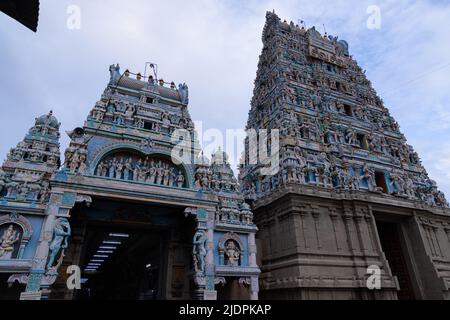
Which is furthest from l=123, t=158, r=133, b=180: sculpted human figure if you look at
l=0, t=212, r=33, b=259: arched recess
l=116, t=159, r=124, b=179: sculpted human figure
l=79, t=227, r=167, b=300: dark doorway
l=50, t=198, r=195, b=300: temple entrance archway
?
l=0, t=212, r=33, b=259: arched recess

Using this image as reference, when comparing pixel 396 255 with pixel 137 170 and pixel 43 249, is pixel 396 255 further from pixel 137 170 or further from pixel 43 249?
pixel 43 249

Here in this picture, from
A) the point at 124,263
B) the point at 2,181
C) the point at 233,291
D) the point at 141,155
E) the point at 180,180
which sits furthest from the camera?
the point at 124,263

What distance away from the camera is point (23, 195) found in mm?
13430

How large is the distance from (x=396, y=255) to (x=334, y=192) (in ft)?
25.2

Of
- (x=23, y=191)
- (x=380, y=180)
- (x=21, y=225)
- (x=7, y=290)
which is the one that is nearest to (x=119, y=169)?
(x=23, y=191)

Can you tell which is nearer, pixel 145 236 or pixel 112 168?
pixel 112 168

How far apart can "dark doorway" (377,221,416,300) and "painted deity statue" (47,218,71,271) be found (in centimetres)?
2176

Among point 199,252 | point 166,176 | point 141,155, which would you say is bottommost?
point 199,252

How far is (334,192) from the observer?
20.7m

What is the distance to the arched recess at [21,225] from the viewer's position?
12.5m

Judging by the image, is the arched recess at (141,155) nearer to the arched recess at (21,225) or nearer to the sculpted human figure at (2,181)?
the sculpted human figure at (2,181)

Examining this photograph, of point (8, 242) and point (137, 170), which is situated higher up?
point (137, 170)

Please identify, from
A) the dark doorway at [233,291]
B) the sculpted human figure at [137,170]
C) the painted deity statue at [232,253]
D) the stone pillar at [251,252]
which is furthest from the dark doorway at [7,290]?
the stone pillar at [251,252]

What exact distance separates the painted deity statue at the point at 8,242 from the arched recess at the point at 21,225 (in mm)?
177
